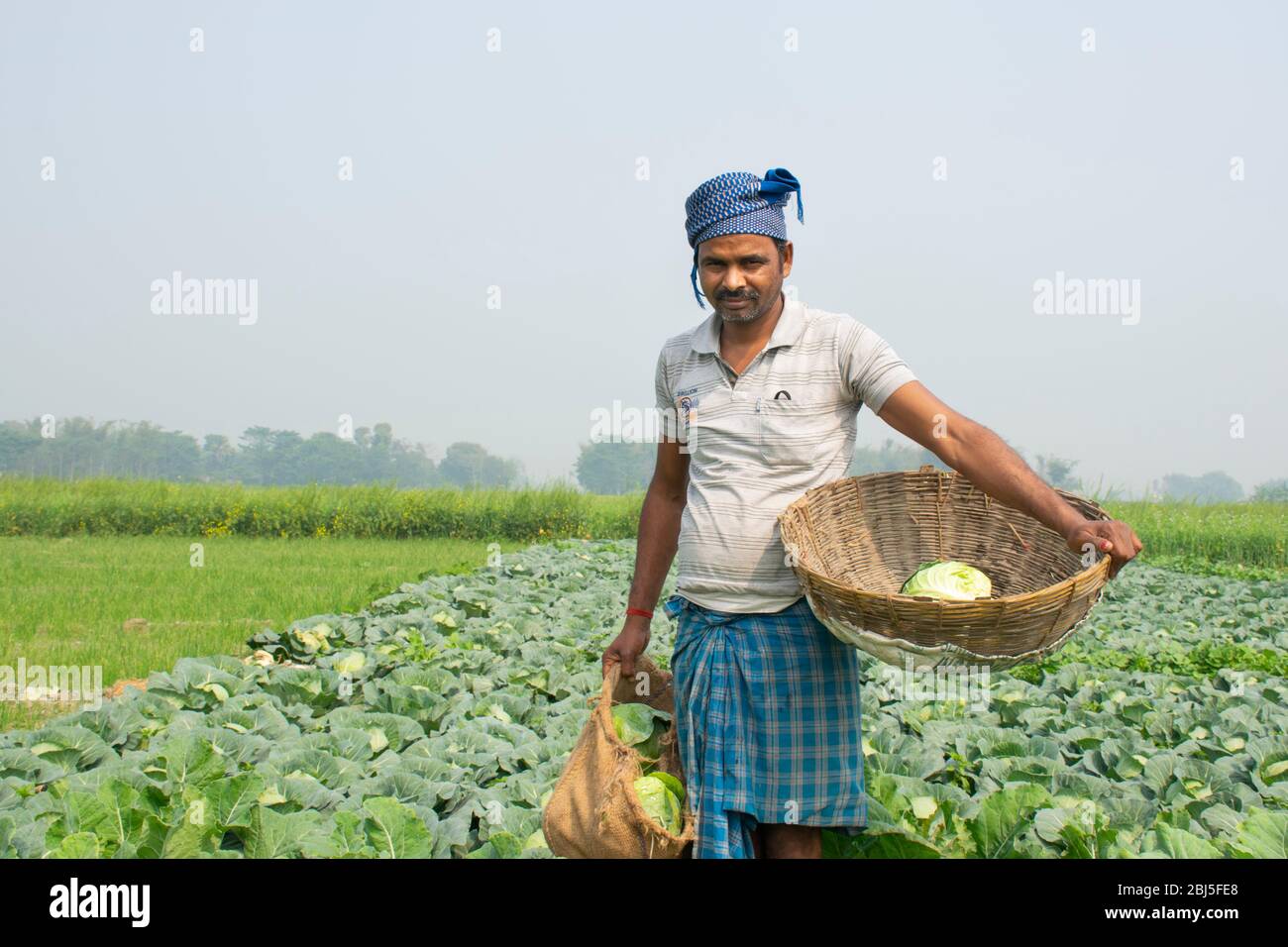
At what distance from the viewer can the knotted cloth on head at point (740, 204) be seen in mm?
2539

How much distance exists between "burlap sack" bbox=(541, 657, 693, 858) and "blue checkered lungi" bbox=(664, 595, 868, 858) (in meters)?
0.14

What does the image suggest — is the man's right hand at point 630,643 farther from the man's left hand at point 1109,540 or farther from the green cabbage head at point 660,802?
the man's left hand at point 1109,540

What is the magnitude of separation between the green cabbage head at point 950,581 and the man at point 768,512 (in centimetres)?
26

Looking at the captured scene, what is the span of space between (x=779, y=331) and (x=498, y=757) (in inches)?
84.8

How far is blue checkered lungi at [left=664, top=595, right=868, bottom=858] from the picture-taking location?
2.50 metres

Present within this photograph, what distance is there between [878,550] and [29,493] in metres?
25.5

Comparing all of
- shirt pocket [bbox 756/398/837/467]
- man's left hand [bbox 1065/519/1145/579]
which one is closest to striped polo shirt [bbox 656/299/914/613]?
shirt pocket [bbox 756/398/837/467]

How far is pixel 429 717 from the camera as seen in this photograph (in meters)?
4.68

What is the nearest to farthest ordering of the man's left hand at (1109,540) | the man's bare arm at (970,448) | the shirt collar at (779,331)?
1. the man's left hand at (1109,540)
2. the man's bare arm at (970,448)
3. the shirt collar at (779,331)

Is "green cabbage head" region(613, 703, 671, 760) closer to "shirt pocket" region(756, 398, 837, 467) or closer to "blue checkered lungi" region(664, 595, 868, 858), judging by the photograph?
"blue checkered lungi" region(664, 595, 868, 858)

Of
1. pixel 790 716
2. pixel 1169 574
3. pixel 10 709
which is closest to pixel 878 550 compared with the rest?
pixel 790 716

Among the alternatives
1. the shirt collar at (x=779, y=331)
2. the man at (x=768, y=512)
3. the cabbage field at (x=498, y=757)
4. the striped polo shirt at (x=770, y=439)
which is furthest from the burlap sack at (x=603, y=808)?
the shirt collar at (x=779, y=331)

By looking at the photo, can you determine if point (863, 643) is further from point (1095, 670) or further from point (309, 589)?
point (309, 589)

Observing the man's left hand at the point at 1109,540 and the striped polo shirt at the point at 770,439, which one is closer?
the man's left hand at the point at 1109,540
